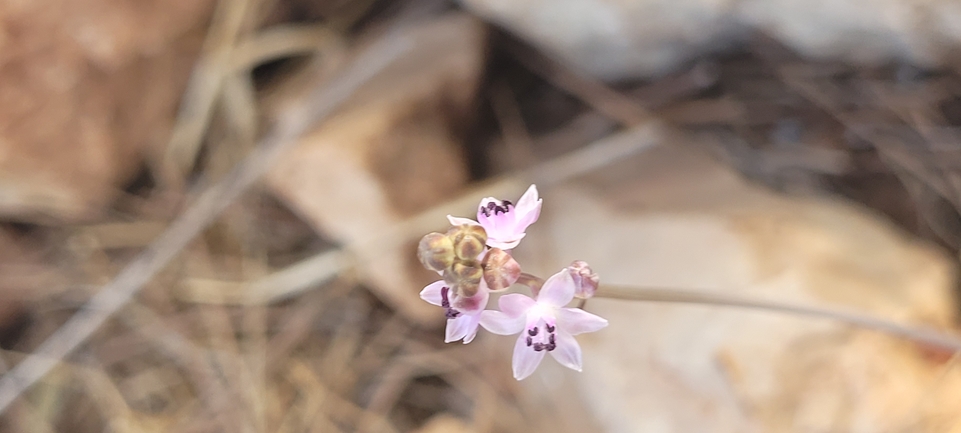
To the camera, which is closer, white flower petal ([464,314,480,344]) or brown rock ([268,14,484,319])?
white flower petal ([464,314,480,344])

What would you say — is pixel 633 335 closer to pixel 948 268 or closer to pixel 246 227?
pixel 948 268

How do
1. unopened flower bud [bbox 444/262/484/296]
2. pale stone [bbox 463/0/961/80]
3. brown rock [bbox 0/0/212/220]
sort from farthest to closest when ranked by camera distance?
brown rock [bbox 0/0/212/220]
pale stone [bbox 463/0/961/80]
unopened flower bud [bbox 444/262/484/296]

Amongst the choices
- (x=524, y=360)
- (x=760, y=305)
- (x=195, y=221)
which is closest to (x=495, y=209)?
(x=524, y=360)

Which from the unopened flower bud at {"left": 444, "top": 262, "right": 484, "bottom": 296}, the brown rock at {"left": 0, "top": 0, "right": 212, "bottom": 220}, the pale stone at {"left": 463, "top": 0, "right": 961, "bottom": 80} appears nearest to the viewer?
the unopened flower bud at {"left": 444, "top": 262, "right": 484, "bottom": 296}

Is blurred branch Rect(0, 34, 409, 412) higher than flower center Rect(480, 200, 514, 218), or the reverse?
blurred branch Rect(0, 34, 409, 412)

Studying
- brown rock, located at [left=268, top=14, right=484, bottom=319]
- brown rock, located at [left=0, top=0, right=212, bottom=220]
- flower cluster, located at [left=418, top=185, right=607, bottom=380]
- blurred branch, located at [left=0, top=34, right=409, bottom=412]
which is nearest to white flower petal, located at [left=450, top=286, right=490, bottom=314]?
flower cluster, located at [left=418, top=185, right=607, bottom=380]

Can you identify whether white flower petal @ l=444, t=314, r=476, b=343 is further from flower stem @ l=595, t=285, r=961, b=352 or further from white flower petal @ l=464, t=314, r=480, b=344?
flower stem @ l=595, t=285, r=961, b=352

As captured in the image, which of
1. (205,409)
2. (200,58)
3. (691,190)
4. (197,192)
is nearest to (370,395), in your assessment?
(205,409)
